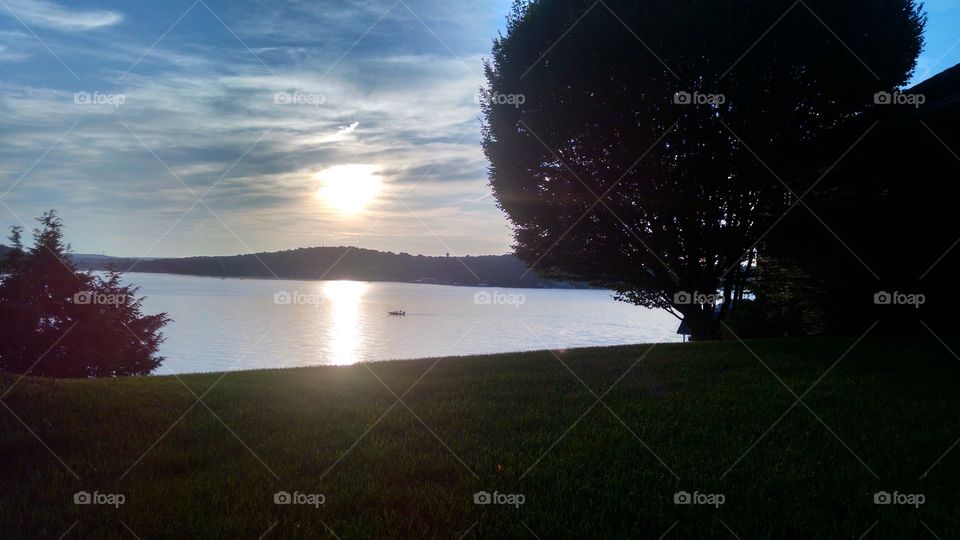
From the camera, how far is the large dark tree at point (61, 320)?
25.4 metres

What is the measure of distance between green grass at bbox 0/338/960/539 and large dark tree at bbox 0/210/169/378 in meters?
18.3

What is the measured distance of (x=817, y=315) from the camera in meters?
20.8

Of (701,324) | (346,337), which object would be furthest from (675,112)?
(346,337)

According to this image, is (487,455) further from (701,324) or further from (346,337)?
(346,337)

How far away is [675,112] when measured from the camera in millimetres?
19375

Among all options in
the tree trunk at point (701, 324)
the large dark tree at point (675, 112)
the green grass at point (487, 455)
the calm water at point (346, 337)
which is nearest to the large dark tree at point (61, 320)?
the calm water at point (346, 337)

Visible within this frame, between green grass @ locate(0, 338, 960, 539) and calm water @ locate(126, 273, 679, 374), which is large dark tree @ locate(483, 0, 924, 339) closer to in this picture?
green grass @ locate(0, 338, 960, 539)

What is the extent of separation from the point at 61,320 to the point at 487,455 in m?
28.0

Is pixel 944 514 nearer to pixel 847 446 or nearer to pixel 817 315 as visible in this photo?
pixel 847 446

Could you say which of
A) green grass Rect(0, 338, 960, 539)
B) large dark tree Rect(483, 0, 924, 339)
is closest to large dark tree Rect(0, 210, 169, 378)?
green grass Rect(0, 338, 960, 539)

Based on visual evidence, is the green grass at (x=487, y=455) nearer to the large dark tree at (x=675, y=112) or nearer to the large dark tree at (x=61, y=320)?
the large dark tree at (x=675, y=112)

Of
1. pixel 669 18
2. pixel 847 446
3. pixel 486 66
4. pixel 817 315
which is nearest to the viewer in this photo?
pixel 847 446

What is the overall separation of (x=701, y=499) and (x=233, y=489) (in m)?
4.97

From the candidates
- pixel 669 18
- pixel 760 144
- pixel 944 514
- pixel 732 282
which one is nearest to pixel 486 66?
pixel 669 18
